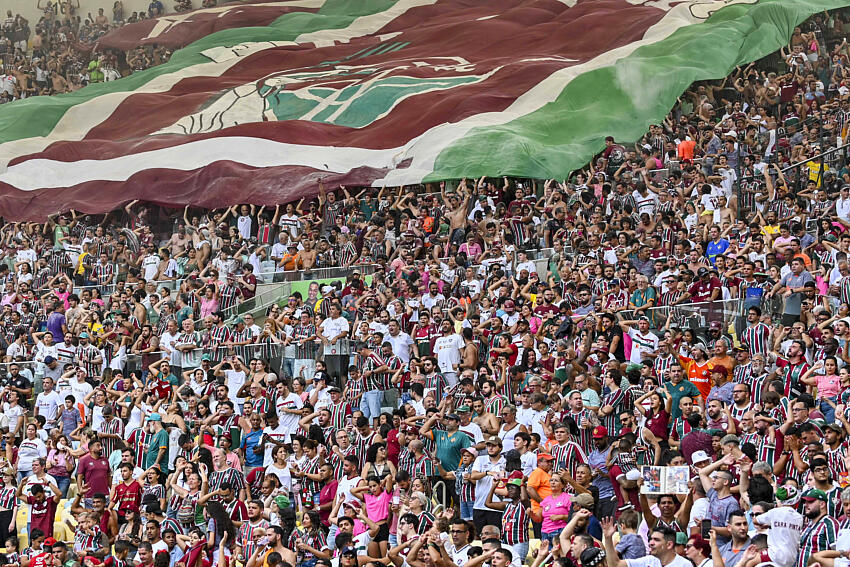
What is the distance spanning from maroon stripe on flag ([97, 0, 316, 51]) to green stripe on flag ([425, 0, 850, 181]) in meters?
9.39

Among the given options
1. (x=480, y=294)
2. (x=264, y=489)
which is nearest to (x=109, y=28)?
(x=480, y=294)

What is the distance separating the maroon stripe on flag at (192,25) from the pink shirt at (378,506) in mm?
19280

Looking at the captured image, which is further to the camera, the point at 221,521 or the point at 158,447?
the point at 158,447

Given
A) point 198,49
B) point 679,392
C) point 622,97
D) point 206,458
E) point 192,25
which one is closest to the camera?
point 679,392

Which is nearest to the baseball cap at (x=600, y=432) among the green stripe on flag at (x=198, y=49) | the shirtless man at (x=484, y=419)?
the shirtless man at (x=484, y=419)

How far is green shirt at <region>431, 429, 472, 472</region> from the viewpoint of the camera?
12.9m

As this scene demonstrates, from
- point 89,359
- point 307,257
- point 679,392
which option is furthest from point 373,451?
point 307,257

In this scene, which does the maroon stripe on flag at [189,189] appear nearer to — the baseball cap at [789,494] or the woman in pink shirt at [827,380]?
the woman in pink shirt at [827,380]

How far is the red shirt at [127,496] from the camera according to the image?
45.6 feet

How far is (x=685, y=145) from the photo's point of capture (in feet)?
65.0

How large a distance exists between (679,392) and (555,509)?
7.28 ft

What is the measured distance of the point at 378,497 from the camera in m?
12.2

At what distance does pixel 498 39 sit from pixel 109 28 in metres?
10.8

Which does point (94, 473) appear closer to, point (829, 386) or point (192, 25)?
point (829, 386)
